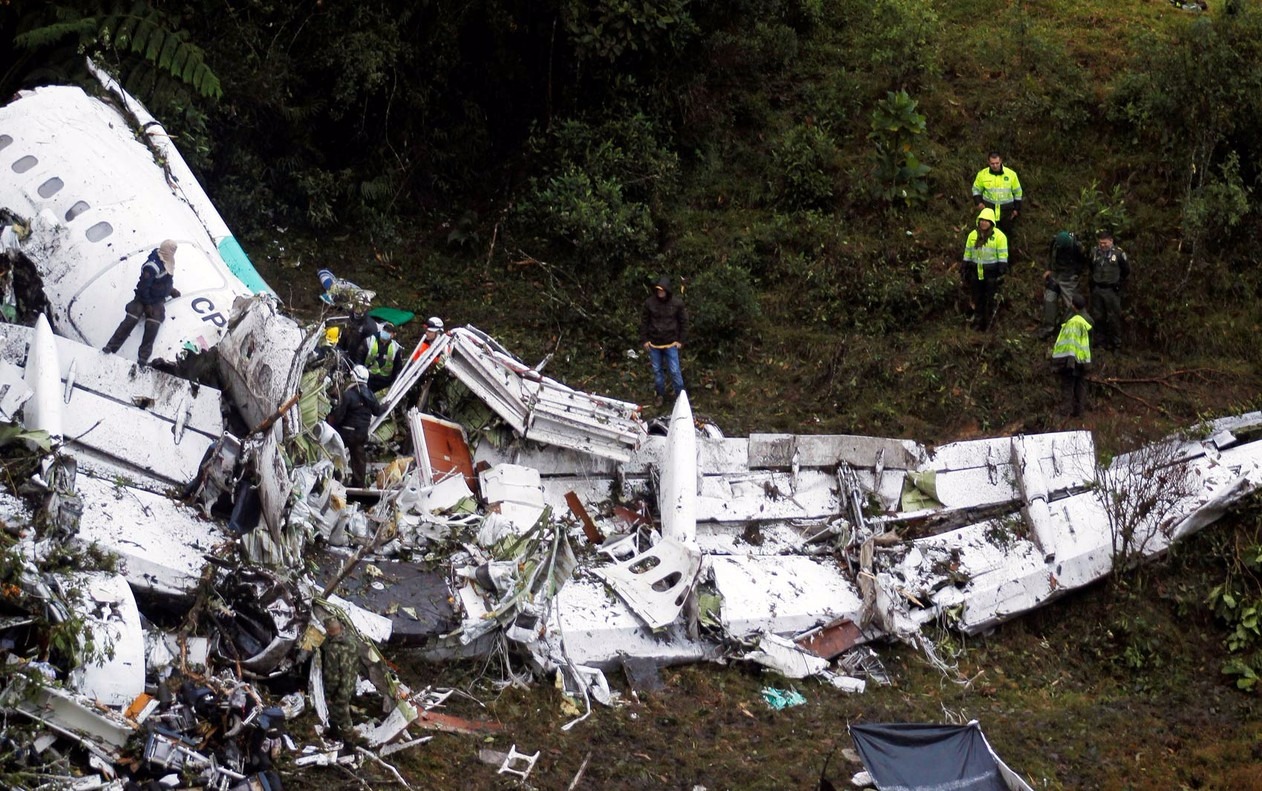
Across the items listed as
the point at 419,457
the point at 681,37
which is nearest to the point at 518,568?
the point at 419,457

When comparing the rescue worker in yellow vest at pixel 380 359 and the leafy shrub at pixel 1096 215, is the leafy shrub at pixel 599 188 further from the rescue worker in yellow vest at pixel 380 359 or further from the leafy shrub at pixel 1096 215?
the leafy shrub at pixel 1096 215

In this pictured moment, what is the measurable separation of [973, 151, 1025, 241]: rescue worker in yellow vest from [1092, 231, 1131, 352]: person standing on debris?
1.26 metres

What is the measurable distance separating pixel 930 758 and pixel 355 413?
607 centimetres

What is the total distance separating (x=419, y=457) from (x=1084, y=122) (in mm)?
11218

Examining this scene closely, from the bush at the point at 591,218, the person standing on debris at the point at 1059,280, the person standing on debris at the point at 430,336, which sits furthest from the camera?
the bush at the point at 591,218

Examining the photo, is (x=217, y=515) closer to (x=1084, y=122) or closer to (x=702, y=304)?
(x=702, y=304)

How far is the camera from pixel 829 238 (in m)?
18.2

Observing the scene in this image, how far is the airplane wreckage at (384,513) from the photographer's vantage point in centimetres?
987

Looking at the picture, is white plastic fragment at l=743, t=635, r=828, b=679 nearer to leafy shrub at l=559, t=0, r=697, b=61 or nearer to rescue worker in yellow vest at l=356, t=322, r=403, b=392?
rescue worker in yellow vest at l=356, t=322, r=403, b=392

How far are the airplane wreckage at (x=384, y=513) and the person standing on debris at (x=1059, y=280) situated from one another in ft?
8.24

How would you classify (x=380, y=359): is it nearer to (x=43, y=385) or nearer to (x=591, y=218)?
(x=43, y=385)

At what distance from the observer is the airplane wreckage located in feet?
32.4

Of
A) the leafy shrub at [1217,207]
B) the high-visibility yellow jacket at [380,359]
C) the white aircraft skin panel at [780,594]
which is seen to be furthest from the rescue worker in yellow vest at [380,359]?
the leafy shrub at [1217,207]

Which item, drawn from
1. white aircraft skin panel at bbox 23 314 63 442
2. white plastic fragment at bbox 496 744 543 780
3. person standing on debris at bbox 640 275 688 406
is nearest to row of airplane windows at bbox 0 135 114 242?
white aircraft skin panel at bbox 23 314 63 442
